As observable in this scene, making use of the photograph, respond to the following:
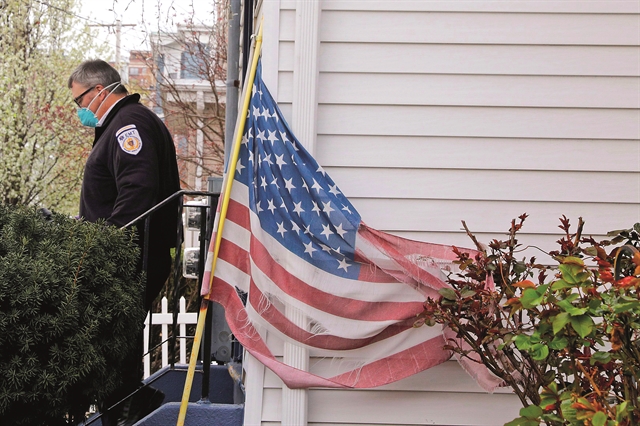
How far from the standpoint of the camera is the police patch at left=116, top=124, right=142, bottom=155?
14.2ft

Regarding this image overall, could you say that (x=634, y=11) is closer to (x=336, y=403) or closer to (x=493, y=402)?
(x=493, y=402)

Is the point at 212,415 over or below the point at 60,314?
below

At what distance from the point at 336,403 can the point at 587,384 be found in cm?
132

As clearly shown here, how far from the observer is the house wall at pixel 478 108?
368cm

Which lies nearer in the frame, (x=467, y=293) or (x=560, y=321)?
(x=560, y=321)

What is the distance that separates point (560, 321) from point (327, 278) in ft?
4.27

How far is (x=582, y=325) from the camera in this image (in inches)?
97.7

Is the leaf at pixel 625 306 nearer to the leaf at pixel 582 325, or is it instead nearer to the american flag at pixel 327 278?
the leaf at pixel 582 325

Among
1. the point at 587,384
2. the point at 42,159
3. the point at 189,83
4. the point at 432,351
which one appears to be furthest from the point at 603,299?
the point at 42,159

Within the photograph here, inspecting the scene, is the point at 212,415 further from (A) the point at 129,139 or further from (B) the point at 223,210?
(A) the point at 129,139

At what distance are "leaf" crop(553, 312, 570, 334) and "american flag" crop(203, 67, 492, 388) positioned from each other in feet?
3.37

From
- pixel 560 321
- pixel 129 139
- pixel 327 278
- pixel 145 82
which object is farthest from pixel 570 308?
pixel 145 82

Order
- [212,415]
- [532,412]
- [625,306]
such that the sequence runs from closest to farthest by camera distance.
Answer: [625,306] → [532,412] → [212,415]

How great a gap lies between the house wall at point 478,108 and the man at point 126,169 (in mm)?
1097
